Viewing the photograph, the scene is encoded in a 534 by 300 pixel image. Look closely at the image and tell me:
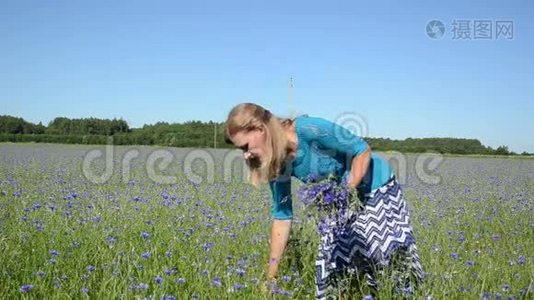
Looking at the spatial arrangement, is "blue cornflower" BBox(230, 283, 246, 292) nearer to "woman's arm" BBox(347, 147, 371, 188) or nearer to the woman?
the woman

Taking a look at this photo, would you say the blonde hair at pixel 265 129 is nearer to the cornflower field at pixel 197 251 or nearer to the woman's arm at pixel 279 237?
the cornflower field at pixel 197 251

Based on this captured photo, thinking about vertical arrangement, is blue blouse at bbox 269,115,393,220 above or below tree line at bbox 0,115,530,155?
below

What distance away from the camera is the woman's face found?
2701mm

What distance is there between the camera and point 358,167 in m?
2.80

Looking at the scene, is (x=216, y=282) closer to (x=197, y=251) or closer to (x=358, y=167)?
(x=358, y=167)

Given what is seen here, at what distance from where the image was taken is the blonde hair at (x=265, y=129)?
8.80ft

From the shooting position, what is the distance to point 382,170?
3133 mm

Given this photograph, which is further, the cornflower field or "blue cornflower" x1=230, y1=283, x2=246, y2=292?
the cornflower field

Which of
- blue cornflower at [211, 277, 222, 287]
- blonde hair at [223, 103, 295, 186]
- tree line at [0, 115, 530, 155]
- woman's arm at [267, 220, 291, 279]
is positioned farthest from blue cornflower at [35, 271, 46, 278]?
tree line at [0, 115, 530, 155]

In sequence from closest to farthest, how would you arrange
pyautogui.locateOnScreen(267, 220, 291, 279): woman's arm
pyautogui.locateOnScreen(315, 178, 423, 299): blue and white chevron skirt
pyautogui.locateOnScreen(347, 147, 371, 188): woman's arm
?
pyautogui.locateOnScreen(347, 147, 371, 188): woman's arm, pyautogui.locateOnScreen(315, 178, 423, 299): blue and white chevron skirt, pyautogui.locateOnScreen(267, 220, 291, 279): woman's arm

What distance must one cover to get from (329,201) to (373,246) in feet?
2.05

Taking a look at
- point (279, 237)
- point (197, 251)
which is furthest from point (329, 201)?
point (197, 251)

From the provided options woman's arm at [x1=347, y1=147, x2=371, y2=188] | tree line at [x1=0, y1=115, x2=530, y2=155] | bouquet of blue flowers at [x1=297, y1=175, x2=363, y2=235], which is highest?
tree line at [x1=0, y1=115, x2=530, y2=155]

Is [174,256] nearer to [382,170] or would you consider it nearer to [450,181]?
[382,170]
